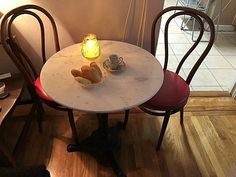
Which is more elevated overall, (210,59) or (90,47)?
(90,47)

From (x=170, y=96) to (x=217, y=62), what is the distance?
1.50 metres

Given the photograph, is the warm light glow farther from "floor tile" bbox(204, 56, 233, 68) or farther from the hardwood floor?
"floor tile" bbox(204, 56, 233, 68)

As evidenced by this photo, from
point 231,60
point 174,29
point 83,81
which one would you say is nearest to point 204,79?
point 231,60

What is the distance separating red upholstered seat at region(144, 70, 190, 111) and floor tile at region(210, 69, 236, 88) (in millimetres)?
993

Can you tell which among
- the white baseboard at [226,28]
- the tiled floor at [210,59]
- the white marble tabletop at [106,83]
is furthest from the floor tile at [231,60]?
the white marble tabletop at [106,83]

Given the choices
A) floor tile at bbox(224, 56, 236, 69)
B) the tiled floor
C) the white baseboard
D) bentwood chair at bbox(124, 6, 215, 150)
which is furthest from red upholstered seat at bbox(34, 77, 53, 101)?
the white baseboard

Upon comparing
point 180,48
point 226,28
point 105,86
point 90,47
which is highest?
point 90,47

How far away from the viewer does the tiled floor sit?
225 cm

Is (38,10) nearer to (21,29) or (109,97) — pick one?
(21,29)

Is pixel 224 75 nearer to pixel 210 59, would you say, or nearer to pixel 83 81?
pixel 210 59

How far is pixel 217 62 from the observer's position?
8.48 ft

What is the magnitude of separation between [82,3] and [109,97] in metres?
0.78

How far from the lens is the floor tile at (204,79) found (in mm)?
2244

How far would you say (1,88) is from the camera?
1388mm
